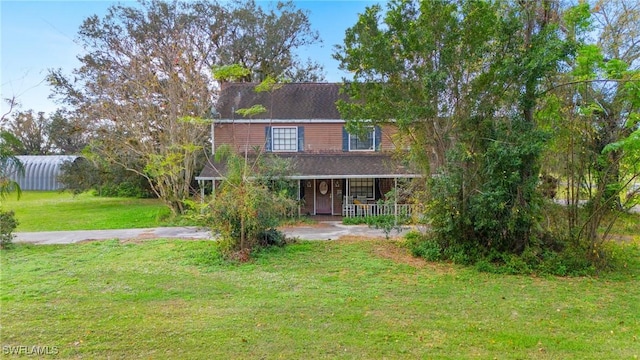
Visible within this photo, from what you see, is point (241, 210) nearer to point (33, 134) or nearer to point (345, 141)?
point (345, 141)

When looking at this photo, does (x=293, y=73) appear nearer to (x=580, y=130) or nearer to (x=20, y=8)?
(x=20, y=8)

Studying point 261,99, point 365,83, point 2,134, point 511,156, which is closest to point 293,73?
point 261,99

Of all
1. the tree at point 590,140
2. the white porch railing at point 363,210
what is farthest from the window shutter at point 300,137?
the tree at point 590,140

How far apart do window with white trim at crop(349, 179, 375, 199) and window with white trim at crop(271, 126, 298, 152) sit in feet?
11.3

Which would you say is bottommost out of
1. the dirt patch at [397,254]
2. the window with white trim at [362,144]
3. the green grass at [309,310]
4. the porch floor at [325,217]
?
the green grass at [309,310]

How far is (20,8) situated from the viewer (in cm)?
916

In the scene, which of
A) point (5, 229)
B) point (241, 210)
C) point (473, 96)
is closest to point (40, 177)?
point (5, 229)

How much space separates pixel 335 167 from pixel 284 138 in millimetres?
3272

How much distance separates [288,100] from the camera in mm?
18922

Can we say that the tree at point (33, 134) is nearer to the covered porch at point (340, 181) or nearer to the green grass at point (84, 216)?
the green grass at point (84, 216)

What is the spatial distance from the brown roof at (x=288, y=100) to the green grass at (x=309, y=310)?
10277 millimetres

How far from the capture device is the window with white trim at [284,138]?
1794 centimetres

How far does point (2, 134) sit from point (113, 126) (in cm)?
790

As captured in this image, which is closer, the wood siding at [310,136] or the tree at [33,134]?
the wood siding at [310,136]
